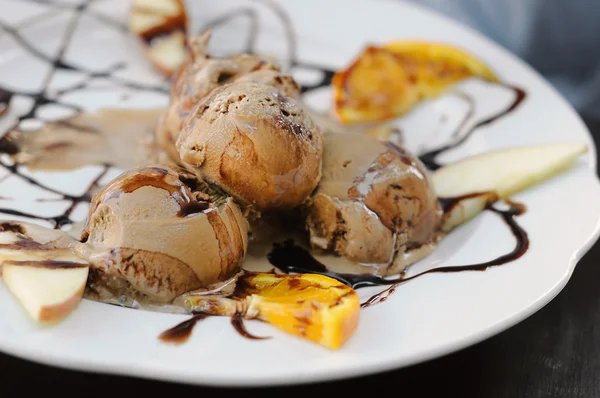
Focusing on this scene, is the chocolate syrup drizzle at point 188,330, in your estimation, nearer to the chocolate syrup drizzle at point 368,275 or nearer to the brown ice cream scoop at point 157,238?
the brown ice cream scoop at point 157,238

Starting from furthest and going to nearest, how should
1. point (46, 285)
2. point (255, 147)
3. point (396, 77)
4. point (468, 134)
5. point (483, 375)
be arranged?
point (396, 77) → point (468, 134) → point (255, 147) → point (483, 375) → point (46, 285)

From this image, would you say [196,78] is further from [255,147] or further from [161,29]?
[161,29]

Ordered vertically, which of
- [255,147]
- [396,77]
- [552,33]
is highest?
[255,147]

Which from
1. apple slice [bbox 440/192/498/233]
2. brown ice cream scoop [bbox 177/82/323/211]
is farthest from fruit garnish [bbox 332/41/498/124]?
brown ice cream scoop [bbox 177/82/323/211]

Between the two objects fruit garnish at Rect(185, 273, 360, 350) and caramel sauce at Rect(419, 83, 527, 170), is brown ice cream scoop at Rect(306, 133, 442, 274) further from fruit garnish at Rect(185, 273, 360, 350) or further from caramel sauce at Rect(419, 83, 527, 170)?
caramel sauce at Rect(419, 83, 527, 170)

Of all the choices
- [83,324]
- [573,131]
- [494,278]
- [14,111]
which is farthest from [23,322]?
[573,131]

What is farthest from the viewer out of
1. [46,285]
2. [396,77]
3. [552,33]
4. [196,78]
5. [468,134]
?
[552,33]

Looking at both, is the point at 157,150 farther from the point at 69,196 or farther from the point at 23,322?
the point at 23,322

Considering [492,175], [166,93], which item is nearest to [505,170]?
[492,175]
